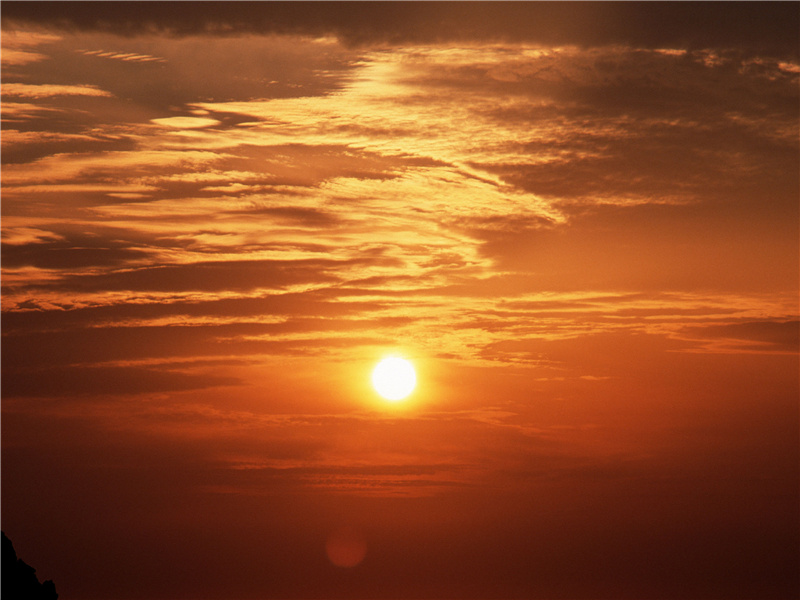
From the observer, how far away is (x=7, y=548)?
8862 cm

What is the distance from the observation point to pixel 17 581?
8850cm

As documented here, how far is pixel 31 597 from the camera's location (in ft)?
292

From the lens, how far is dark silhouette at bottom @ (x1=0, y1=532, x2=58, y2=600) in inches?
3401

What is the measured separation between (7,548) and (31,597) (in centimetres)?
431

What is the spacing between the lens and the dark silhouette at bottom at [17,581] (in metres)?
86.4
